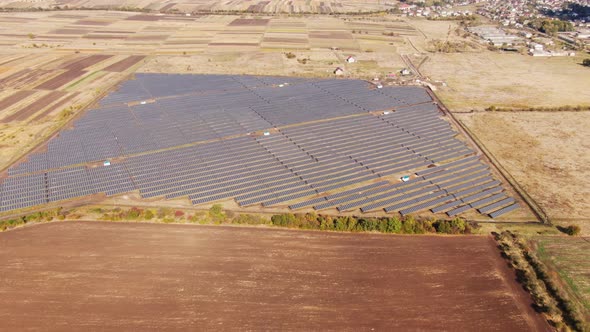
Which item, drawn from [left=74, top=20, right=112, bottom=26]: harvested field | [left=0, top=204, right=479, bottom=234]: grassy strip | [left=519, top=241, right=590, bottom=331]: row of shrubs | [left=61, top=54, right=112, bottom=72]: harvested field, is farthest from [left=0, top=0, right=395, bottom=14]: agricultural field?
[left=519, top=241, right=590, bottom=331]: row of shrubs

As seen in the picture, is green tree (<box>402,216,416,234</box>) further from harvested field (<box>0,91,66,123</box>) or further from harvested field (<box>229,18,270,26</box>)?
harvested field (<box>229,18,270,26</box>)

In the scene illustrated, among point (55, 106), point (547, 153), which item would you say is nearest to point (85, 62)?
point (55, 106)

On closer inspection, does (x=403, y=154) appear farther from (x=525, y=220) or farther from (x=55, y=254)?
(x=55, y=254)

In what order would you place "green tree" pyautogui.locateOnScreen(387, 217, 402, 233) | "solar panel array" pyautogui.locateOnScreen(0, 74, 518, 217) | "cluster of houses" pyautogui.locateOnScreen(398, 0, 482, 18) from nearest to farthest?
"green tree" pyautogui.locateOnScreen(387, 217, 402, 233), "solar panel array" pyautogui.locateOnScreen(0, 74, 518, 217), "cluster of houses" pyautogui.locateOnScreen(398, 0, 482, 18)

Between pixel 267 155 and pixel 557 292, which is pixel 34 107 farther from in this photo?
pixel 557 292

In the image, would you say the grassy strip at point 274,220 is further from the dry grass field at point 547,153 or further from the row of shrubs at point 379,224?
the dry grass field at point 547,153
